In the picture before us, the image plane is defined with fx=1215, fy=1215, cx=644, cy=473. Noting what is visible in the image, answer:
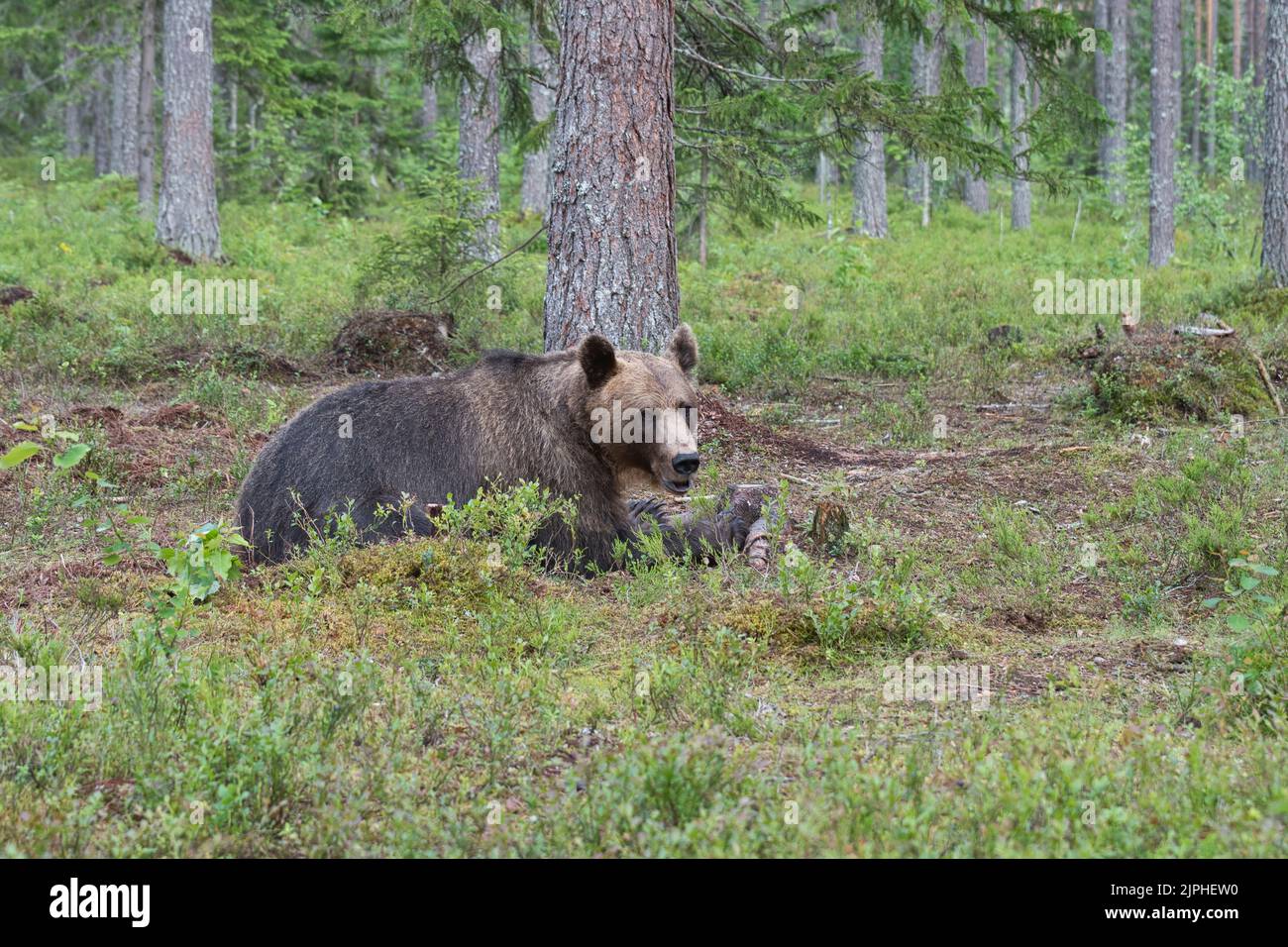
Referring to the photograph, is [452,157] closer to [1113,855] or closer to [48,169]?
[48,169]

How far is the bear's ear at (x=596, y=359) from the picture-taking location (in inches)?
288

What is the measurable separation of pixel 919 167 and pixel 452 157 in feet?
43.8

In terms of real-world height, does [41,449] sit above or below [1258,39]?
below

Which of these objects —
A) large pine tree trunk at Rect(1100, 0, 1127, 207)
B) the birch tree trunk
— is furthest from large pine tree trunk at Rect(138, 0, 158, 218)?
large pine tree trunk at Rect(1100, 0, 1127, 207)

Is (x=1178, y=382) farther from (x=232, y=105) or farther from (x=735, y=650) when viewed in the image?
(x=232, y=105)

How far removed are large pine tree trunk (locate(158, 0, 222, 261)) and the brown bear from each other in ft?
46.8

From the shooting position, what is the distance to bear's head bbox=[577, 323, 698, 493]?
24.4 feet

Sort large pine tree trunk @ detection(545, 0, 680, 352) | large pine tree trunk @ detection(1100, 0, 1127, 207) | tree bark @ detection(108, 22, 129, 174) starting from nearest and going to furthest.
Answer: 1. large pine tree trunk @ detection(545, 0, 680, 352)
2. large pine tree trunk @ detection(1100, 0, 1127, 207)
3. tree bark @ detection(108, 22, 129, 174)

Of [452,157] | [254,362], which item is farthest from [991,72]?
[254,362]

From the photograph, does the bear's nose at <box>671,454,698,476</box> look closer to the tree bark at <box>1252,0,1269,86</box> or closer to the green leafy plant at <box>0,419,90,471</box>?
the green leafy plant at <box>0,419,90,471</box>

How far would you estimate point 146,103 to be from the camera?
2636 cm

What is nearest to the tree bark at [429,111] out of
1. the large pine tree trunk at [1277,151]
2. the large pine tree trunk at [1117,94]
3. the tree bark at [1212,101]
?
the large pine tree trunk at [1117,94]

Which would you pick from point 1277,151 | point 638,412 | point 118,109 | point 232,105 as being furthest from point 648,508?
point 118,109

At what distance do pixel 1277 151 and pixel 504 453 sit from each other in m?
12.8
